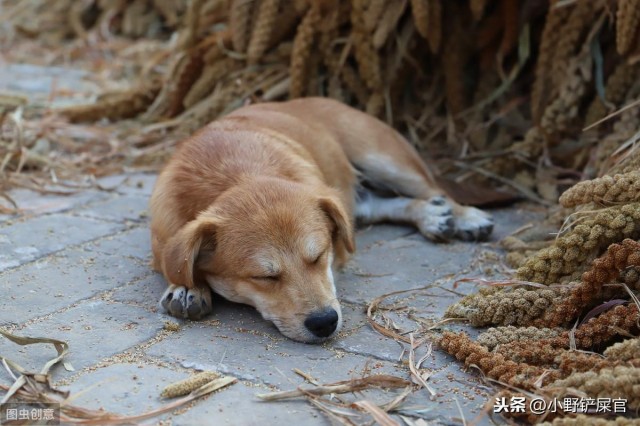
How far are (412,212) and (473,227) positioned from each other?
44 centimetres

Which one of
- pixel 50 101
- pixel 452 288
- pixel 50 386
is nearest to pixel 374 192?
pixel 452 288

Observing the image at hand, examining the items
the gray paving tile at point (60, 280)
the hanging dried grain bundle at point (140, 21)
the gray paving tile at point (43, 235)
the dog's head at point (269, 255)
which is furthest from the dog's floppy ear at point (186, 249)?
the hanging dried grain bundle at point (140, 21)

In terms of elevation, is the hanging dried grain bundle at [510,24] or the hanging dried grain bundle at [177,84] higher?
the hanging dried grain bundle at [510,24]

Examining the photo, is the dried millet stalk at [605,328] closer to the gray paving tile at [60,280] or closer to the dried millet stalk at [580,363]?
the dried millet stalk at [580,363]

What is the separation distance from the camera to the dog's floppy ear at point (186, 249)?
13.0 ft

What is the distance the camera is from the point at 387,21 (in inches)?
252

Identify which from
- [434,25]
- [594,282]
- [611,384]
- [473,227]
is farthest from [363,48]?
[611,384]

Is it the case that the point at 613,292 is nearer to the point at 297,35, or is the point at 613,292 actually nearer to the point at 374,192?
the point at 374,192

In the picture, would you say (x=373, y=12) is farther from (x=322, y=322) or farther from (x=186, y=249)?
(x=322, y=322)

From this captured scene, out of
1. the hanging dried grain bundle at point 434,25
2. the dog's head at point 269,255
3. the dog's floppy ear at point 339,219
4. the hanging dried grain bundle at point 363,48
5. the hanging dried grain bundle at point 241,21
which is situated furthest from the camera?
the hanging dried grain bundle at point 241,21

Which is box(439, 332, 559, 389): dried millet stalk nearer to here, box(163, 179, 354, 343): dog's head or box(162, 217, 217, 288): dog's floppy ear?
box(163, 179, 354, 343): dog's head

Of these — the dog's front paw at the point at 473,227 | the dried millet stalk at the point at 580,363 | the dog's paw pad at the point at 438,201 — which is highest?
the dried millet stalk at the point at 580,363

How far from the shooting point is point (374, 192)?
5.82 metres

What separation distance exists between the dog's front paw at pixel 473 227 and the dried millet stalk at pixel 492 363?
1703 mm
